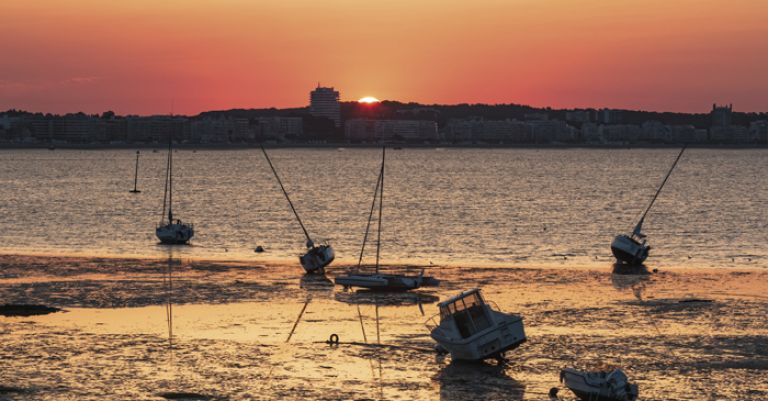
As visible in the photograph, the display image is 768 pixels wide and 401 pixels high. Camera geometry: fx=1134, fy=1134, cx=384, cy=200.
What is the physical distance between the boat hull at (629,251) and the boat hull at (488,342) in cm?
2996

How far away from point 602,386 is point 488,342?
20.8ft

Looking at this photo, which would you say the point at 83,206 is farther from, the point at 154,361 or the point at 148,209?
the point at 154,361

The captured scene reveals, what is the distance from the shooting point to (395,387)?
115 feet

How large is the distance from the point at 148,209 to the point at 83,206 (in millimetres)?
8594

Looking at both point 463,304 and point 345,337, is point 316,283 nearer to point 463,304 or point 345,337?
point 345,337

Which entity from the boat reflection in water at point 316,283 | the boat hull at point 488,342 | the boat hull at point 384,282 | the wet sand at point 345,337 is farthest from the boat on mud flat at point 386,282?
the boat hull at point 488,342

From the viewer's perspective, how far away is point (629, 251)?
66.9m

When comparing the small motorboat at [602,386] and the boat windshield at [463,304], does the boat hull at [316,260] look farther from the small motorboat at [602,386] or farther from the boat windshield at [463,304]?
the small motorboat at [602,386]

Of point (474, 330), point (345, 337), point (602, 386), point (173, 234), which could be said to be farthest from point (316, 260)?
point (602, 386)

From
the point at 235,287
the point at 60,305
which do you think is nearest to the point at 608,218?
the point at 235,287

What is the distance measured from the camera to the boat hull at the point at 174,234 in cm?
8025

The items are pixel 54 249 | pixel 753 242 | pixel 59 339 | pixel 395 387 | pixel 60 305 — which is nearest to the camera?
pixel 395 387

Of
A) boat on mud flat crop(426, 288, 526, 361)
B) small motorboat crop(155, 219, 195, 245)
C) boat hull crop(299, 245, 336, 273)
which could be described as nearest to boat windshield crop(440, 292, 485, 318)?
boat on mud flat crop(426, 288, 526, 361)

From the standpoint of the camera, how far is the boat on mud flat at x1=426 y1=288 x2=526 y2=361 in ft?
125
